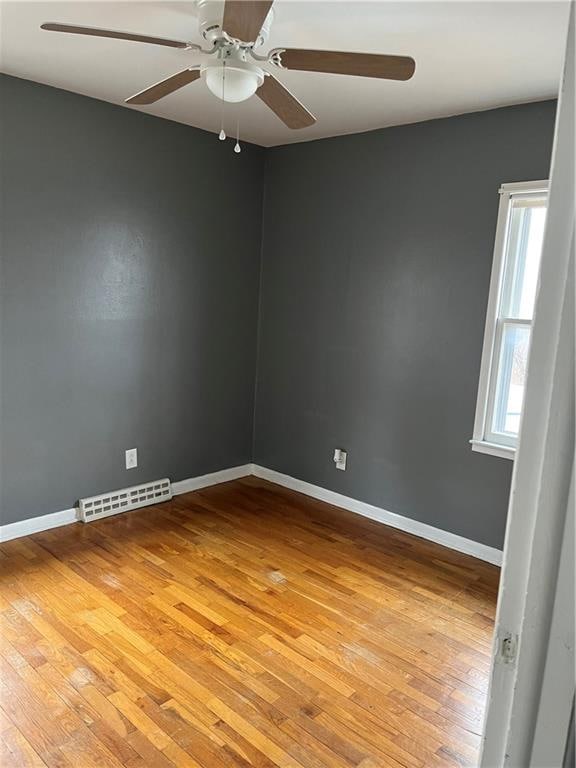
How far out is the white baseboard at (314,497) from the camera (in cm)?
325

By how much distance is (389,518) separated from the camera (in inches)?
145

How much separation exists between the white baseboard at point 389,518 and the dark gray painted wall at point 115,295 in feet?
1.45

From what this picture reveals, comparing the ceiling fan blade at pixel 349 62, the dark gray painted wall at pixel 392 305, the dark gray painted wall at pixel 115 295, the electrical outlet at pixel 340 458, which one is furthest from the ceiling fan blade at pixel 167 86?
the electrical outlet at pixel 340 458

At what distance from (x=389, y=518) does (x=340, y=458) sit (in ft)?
1.72

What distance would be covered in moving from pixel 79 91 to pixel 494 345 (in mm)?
2691

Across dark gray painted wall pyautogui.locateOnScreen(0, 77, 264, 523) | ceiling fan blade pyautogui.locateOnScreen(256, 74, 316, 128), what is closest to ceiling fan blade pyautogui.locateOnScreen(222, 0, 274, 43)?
ceiling fan blade pyautogui.locateOnScreen(256, 74, 316, 128)

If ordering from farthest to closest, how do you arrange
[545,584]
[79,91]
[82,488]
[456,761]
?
[82,488], [79,91], [456,761], [545,584]

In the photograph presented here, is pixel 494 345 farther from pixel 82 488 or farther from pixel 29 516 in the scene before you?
pixel 29 516

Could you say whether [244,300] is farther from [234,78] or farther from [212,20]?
[212,20]

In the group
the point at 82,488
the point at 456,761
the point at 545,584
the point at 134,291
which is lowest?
the point at 456,761

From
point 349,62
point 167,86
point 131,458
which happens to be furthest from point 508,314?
point 131,458

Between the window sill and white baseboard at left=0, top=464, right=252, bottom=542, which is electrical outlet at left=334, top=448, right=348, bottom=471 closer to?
the window sill

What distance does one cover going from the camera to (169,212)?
367cm

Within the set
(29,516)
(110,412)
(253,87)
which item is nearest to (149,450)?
(110,412)
